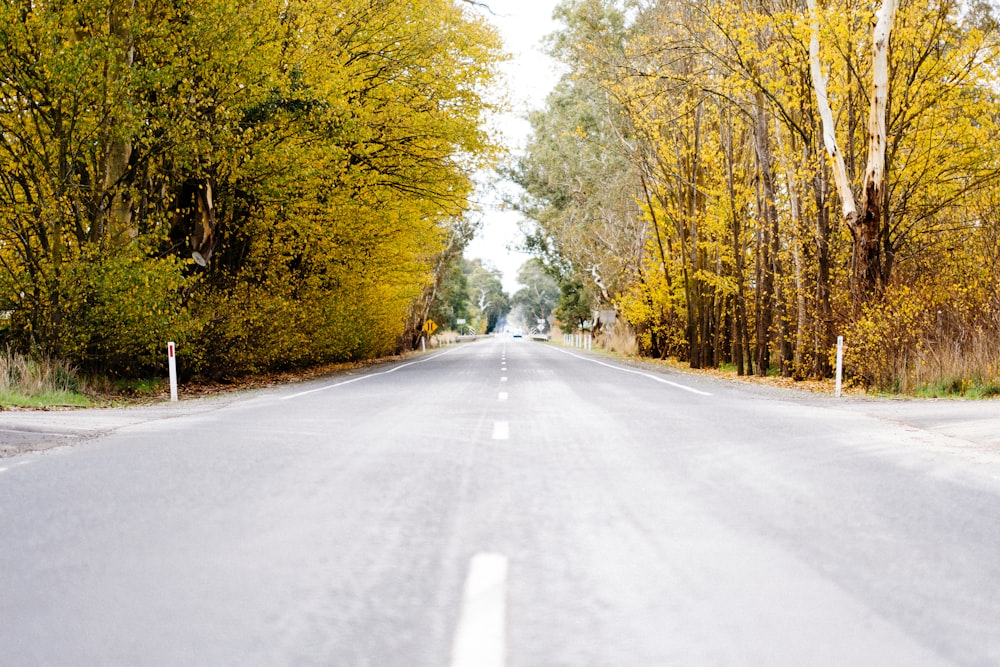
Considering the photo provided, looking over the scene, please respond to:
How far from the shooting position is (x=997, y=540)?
462 centimetres

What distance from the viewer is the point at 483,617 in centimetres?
337

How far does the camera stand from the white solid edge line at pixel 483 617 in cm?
299

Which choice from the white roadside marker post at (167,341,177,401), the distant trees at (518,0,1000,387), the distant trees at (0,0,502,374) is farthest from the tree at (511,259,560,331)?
the white roadside marker post at (167,341,177,401)

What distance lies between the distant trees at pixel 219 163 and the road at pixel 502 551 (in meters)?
8.40

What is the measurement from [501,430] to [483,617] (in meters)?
5.97

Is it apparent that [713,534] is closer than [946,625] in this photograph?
No

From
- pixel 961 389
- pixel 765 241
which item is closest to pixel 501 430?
pixel 961 389

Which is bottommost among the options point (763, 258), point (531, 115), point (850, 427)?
point (850, 427)

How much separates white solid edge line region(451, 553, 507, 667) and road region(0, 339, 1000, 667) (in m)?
0.01

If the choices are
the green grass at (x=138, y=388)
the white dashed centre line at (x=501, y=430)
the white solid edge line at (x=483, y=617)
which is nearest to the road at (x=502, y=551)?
the white solid edge line at (x=483, y=617)

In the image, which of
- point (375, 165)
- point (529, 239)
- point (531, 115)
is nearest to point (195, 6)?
point (375, 165)

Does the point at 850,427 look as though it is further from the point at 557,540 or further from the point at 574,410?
the point at 557,540

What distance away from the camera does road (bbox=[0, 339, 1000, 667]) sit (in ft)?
10.3

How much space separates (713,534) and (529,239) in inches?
1961
